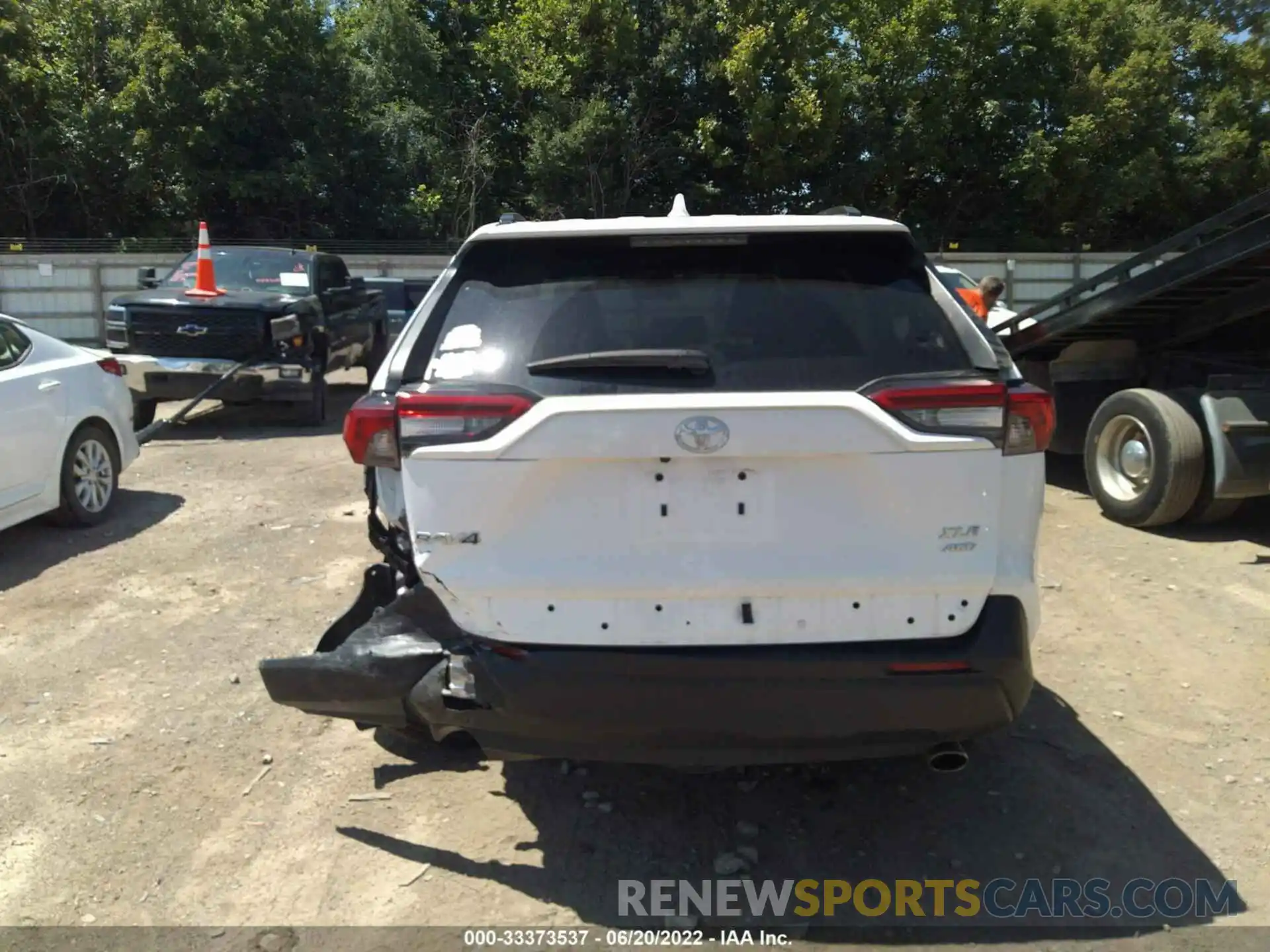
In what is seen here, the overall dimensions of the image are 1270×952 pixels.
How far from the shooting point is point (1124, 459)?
7785 millimetres

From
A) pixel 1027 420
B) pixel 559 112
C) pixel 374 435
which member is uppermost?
pixel 559 112

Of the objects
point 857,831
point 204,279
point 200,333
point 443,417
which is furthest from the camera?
point 204,279

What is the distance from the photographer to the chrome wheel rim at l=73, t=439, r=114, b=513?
7312 mm

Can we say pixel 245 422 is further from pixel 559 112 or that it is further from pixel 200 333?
pixel 559 112

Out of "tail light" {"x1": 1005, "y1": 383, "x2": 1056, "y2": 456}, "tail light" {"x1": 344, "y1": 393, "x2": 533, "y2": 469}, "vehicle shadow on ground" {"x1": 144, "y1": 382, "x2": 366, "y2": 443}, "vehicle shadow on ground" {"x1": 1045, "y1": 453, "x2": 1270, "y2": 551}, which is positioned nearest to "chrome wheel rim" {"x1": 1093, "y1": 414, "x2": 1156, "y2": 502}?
"vehicle shadow on ground" {"x1": 1045, "y1": 453, "x2": 1270, "y2": 551}

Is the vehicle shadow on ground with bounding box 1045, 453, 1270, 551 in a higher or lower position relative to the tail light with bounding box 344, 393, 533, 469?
lower

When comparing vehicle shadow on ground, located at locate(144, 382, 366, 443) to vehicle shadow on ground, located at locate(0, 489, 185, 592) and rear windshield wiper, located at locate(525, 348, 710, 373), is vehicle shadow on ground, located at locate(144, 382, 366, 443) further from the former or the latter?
rear windshield wiper, located at locate(525, 348, 710, 373)

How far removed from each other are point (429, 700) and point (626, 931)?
86 cm

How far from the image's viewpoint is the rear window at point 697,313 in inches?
121

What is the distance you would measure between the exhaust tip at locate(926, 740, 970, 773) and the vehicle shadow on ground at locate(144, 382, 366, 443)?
847cm

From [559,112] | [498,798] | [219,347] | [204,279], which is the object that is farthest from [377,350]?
[559,112]

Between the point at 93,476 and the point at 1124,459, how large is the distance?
23.2 feet

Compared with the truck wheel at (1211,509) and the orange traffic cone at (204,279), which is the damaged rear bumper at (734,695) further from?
the orange traffic cone at (204,279)

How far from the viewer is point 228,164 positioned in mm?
30281
